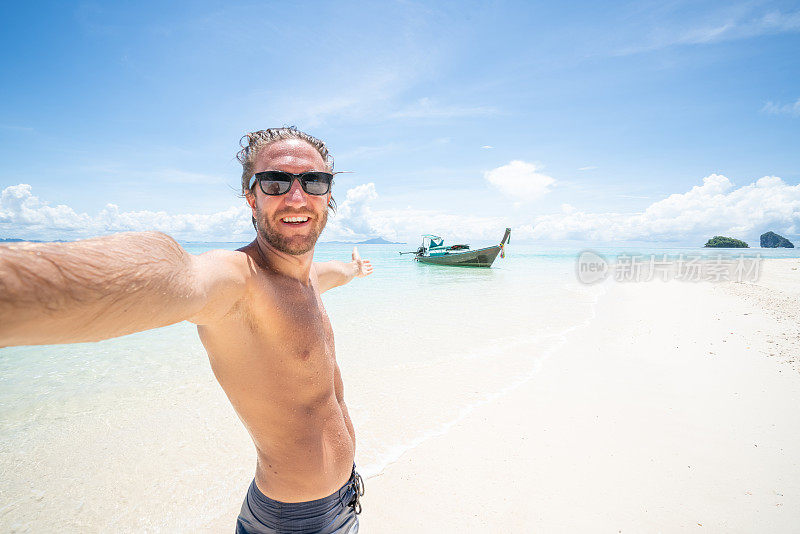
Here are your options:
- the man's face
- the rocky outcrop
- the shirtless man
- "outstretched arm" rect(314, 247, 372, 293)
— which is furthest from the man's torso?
the rocky outcrop

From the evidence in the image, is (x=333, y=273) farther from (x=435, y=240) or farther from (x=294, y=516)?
(x=435, y=240)

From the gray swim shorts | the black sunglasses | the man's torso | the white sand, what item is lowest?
the white sand

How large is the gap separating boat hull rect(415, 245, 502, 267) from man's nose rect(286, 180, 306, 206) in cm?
3182

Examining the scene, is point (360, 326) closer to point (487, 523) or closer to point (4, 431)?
point (4, 431)

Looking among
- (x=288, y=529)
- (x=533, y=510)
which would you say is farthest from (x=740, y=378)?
(x=288, y=529)

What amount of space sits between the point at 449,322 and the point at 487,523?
25.6 feet

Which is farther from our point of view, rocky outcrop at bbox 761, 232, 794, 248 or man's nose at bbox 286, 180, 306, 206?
rocky outcrop at bbox 761, 232, 794, 248

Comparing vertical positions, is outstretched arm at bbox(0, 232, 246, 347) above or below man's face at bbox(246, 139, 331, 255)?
below

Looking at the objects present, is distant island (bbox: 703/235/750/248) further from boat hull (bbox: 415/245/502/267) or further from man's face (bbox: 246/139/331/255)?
man's face (bbox: 246/139/331/255)

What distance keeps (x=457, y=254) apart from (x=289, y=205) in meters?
34.2

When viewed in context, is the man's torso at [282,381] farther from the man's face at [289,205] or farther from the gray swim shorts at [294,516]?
the man's face at [289,205]

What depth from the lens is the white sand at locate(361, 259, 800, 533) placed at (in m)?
2.83

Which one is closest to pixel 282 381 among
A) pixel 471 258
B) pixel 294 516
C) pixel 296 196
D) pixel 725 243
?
pixel 294 516

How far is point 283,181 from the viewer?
1.63 meters
